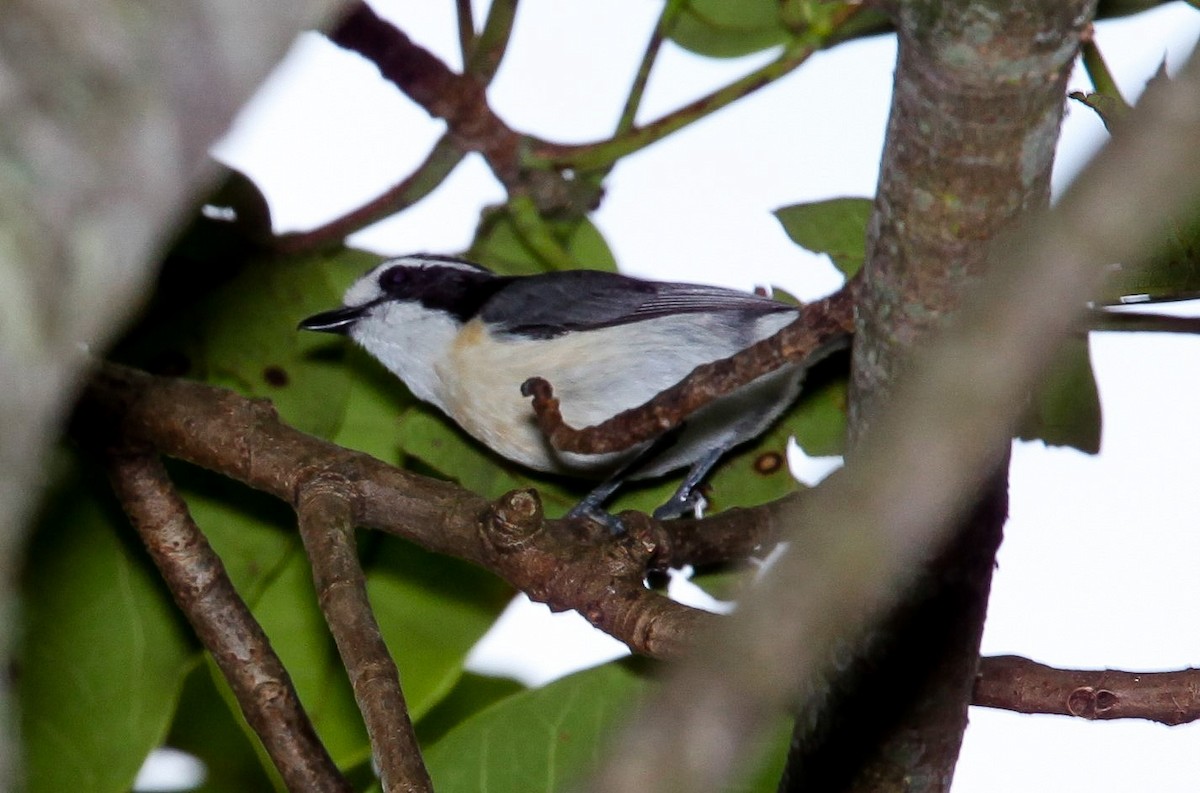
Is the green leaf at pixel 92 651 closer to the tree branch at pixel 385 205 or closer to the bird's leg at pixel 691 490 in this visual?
the tree branch at pixel 385 205

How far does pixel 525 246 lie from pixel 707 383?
127 centimetres

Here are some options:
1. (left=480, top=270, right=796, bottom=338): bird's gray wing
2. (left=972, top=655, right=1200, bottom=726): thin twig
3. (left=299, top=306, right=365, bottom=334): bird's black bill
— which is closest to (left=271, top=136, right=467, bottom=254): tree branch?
(left=299, top=306, right=365, bottom=334): bird's black bill

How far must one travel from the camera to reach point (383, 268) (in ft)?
12.1

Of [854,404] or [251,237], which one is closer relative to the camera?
[854,404]

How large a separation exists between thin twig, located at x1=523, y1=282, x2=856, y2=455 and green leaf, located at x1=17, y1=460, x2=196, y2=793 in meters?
0.99

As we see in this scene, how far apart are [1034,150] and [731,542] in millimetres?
1377

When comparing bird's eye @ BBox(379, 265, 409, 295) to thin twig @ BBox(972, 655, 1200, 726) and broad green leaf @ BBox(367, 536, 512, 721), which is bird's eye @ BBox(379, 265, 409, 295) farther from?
thin twig @ BBox(972, 655, 1200, 726)

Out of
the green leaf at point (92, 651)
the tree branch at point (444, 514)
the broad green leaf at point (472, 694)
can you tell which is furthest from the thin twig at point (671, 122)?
the broad green leaf at point (472, 694)

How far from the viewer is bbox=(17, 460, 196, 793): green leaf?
272 cm

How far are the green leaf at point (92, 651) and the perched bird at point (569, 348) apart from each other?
0.63m

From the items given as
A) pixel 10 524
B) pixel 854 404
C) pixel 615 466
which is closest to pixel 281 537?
pixel 615 466

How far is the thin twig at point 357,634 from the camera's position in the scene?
201 centimetres

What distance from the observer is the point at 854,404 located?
69.3 inches

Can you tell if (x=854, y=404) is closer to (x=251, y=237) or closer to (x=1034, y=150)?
(x=1034, y=150)
